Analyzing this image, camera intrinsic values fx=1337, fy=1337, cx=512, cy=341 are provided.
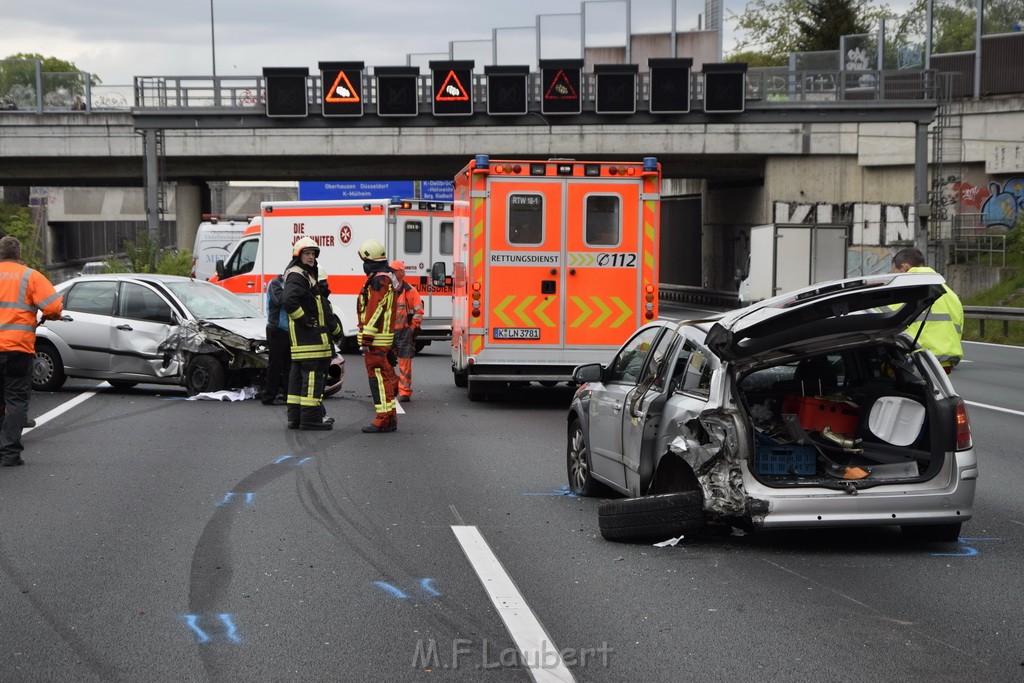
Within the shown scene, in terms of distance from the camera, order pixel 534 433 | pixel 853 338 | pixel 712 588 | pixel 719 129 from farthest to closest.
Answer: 1. pixel 719 129
2. pixel 534 433
3. pixel 853 338
4. pixel 712 588

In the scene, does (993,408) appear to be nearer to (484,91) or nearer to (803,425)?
(803,425)

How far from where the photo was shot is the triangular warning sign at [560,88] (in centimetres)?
3259

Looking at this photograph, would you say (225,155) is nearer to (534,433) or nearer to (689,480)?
(534,433)

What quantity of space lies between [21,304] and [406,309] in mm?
6205

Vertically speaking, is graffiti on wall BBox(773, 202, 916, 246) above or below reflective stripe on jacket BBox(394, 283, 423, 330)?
above

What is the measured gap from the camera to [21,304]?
11062mm

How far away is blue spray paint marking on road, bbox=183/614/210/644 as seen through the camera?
5.61 meters

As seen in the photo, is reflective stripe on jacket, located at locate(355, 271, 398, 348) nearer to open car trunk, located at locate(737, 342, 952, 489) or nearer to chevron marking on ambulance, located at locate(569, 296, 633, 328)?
chevron marking on ambulance, located at locate(569, 296, 633, 328)

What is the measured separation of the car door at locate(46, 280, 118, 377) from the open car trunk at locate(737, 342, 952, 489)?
11.2m

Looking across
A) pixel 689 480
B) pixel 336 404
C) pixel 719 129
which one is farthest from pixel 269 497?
pixel 719 129

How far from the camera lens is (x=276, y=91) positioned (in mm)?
32531

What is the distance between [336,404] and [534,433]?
3.74m

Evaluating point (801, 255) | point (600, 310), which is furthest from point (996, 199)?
point (600, 310)

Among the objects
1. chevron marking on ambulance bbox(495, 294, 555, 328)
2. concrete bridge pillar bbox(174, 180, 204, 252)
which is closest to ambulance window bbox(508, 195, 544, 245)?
chevron marking on ambulance bbox(495, 294, 555, 328)
